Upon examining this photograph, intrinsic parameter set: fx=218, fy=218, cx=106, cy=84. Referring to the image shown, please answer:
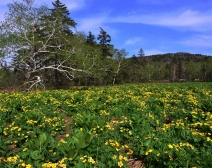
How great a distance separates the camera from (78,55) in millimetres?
23703

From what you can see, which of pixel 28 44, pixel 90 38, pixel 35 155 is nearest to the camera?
pixel 35 155

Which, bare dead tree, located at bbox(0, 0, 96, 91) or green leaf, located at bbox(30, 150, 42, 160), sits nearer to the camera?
green leaf, located at bbox(30, 150, 42, 160)

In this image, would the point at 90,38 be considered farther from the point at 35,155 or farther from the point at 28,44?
the point at 35,155

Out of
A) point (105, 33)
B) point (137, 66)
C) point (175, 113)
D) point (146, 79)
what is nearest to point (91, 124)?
point (175, 113)

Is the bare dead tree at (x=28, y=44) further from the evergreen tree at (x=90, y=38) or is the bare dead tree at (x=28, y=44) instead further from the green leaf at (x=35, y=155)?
the evergreen tree at (x=90, y=38)

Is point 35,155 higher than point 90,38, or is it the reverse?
point 90,38

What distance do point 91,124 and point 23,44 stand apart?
1878cm

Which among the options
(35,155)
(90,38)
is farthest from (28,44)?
(90,38)

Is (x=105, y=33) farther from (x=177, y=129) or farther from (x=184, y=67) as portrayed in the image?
(x=184, y=67)

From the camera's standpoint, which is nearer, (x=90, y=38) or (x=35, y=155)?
(x=35, y=155)

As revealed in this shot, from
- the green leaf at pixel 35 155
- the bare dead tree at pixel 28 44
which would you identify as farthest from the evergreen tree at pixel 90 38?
the green leaf at pixel 35 155

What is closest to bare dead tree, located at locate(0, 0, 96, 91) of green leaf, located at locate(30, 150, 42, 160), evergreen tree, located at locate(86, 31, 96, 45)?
green leaf, located at locate(30, 150, 42, 160)

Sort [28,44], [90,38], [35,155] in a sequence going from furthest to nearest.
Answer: [90,38] → [28,44] → [35,155]

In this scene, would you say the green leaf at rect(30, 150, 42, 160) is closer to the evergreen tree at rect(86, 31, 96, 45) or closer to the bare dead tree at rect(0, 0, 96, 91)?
the bare dead tree at rect(0, 0, 96, 91)
